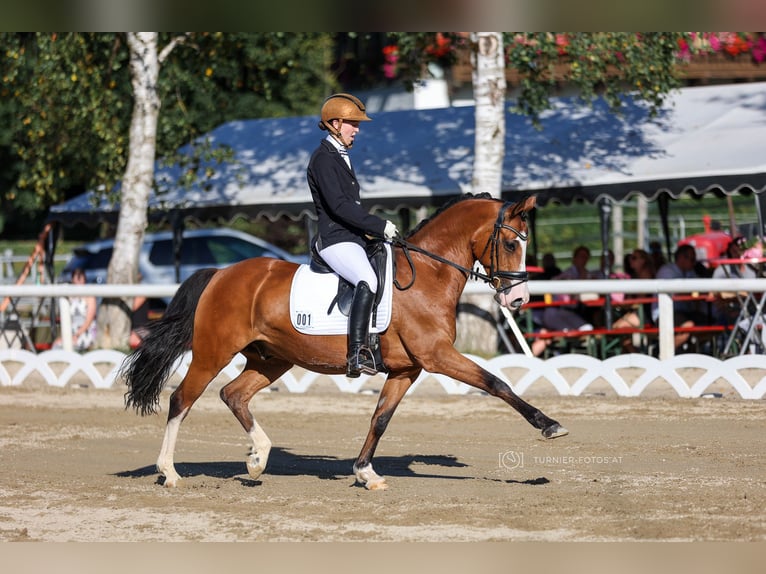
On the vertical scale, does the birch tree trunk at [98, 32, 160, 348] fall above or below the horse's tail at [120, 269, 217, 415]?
above

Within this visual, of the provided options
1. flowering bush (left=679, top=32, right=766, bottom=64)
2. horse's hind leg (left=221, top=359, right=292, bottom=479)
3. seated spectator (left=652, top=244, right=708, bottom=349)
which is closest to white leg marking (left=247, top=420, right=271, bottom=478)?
horse's hind leg (left=221, top=359, right=292, bottom=479)

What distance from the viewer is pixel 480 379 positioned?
24.6ft

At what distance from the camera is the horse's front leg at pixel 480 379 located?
24.0 ft

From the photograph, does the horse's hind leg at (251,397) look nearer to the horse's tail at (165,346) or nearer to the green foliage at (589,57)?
the horse's tail at (165,346)

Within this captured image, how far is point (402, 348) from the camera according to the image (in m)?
7.76

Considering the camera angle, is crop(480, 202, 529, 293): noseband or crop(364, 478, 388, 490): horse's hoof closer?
crop(480, 202, 529, 293): noseband

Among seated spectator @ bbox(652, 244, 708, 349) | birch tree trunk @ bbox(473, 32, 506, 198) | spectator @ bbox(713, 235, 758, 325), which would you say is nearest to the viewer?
spectator @ bbox(713, 235, 758, 325)

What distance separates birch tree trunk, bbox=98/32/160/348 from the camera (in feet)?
53.6

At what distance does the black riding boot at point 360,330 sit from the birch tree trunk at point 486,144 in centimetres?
687

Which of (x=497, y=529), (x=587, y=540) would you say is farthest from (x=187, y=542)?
(x=587, y=540)

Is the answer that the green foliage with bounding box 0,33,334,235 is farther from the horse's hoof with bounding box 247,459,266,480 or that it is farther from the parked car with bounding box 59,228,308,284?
the horse's hoof with bounding box 247,459,266,480

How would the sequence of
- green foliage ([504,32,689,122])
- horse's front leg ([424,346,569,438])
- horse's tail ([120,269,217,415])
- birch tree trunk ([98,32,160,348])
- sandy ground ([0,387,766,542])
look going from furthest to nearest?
1. birch tree trunk ([98,32,160,348])
2. green foliage ([504,32,689,122])
3. horse's tail ([120,269,217,415])
4. horse's front leg ([424,346,569,438])
5. sandy ground ([0,387,766,542])
